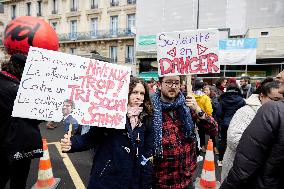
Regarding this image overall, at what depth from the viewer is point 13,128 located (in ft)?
9.27

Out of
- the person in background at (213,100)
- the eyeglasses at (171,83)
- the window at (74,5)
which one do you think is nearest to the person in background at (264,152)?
the eyeglasses at (171,83)

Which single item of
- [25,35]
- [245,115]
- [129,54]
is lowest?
[245,115]

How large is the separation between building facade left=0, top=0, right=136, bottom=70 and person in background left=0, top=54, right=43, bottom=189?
2781 cm

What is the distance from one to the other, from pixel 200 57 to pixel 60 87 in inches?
54.2

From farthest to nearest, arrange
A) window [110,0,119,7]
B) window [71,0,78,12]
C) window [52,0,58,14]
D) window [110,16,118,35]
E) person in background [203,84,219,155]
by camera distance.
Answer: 1. window [52,0,58,14]
2. window [71,0,78,12]
3. window [110,16,118,35]
4. window [110,0,119,7]
5. person in background [203,84,219,155]

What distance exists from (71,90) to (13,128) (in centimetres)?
96

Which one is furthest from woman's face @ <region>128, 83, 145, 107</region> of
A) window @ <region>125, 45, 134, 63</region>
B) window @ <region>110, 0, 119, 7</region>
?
window @ <region>110, 0, 119, 7</region>

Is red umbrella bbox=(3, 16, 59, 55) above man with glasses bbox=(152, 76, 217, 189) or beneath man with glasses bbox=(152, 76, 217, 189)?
above

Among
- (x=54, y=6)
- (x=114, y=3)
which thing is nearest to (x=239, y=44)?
(x=114, y=3)

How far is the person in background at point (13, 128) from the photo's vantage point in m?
2.76

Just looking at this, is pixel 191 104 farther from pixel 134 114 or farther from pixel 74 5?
pixel 74 5

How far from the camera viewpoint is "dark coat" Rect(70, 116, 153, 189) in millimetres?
2246

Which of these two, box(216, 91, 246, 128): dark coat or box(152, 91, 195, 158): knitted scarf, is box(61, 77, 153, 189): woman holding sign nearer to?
box(152, 91, 195, 158): knitted scarf

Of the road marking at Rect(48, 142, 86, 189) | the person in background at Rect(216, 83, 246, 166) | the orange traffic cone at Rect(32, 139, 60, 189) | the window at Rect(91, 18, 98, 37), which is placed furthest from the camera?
the window at Rect(91, 18, 98, 37)
